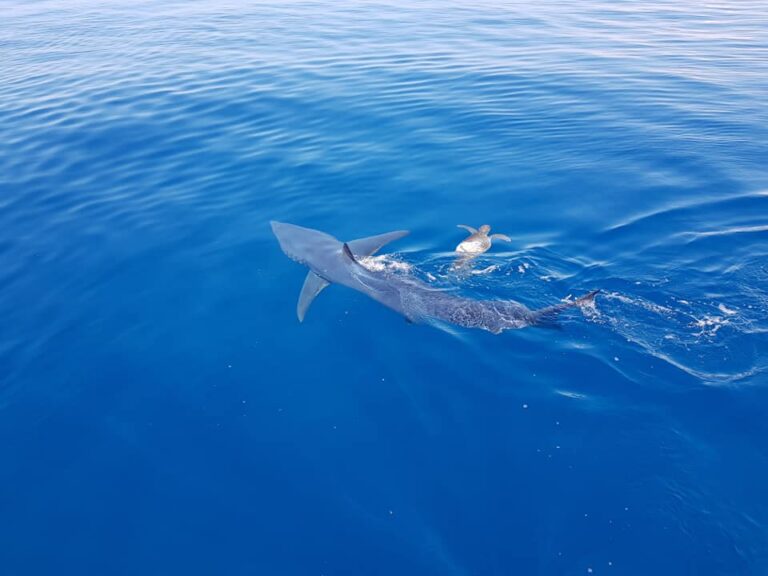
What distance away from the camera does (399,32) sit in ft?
112

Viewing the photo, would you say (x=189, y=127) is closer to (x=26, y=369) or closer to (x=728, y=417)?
(x=26, y=369)

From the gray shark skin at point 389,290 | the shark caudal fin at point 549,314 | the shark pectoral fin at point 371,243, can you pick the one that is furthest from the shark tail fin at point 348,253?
the shark caudal fin at point 549,314

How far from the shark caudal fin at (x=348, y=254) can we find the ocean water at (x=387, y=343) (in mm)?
314

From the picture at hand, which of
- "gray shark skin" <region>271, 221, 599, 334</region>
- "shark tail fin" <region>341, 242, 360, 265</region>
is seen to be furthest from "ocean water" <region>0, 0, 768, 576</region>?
"shark tail fin" <region>341, 242, 360, 265</region>

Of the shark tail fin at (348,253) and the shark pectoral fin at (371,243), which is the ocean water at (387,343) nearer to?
the shark pectoral fin at (371,243)

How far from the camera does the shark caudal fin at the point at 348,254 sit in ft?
39.9

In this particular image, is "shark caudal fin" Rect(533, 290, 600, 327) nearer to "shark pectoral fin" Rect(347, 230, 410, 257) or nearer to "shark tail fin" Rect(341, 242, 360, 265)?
"shark tail fin" Rect(341, 242, 360, 265)

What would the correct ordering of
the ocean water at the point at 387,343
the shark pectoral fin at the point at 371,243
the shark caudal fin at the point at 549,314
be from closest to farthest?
the ocean water at the point at 387,343
the shark caudal fin at the point at 549,314
the shark pectoral fin at the point at 371,243

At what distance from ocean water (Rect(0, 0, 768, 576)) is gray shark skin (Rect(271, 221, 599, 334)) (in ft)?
1.09

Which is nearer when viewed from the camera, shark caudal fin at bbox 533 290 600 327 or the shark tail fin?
shark caudal fin at bbox 533 290 600 327

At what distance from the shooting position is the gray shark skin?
10594mm

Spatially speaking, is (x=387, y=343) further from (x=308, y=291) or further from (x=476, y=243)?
(x=476, y=243)

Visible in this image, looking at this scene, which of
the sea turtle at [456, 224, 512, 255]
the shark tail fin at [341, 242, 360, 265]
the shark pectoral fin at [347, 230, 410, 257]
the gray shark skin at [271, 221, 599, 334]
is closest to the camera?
the gray shark skin at [271, 221, 599, 334]

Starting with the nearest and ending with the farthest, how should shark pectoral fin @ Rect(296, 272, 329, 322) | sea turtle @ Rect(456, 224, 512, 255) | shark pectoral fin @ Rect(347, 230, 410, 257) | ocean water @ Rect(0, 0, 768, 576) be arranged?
ocean water @ Rect(0, 0, 768, 576) → shark pectoral fin @ Rect(296, 272, 329, 322) → sea turtle @ Rect(456, 224, 512, 255) → shark pectoral fin @ Rect(347, 230, 410, 257)
